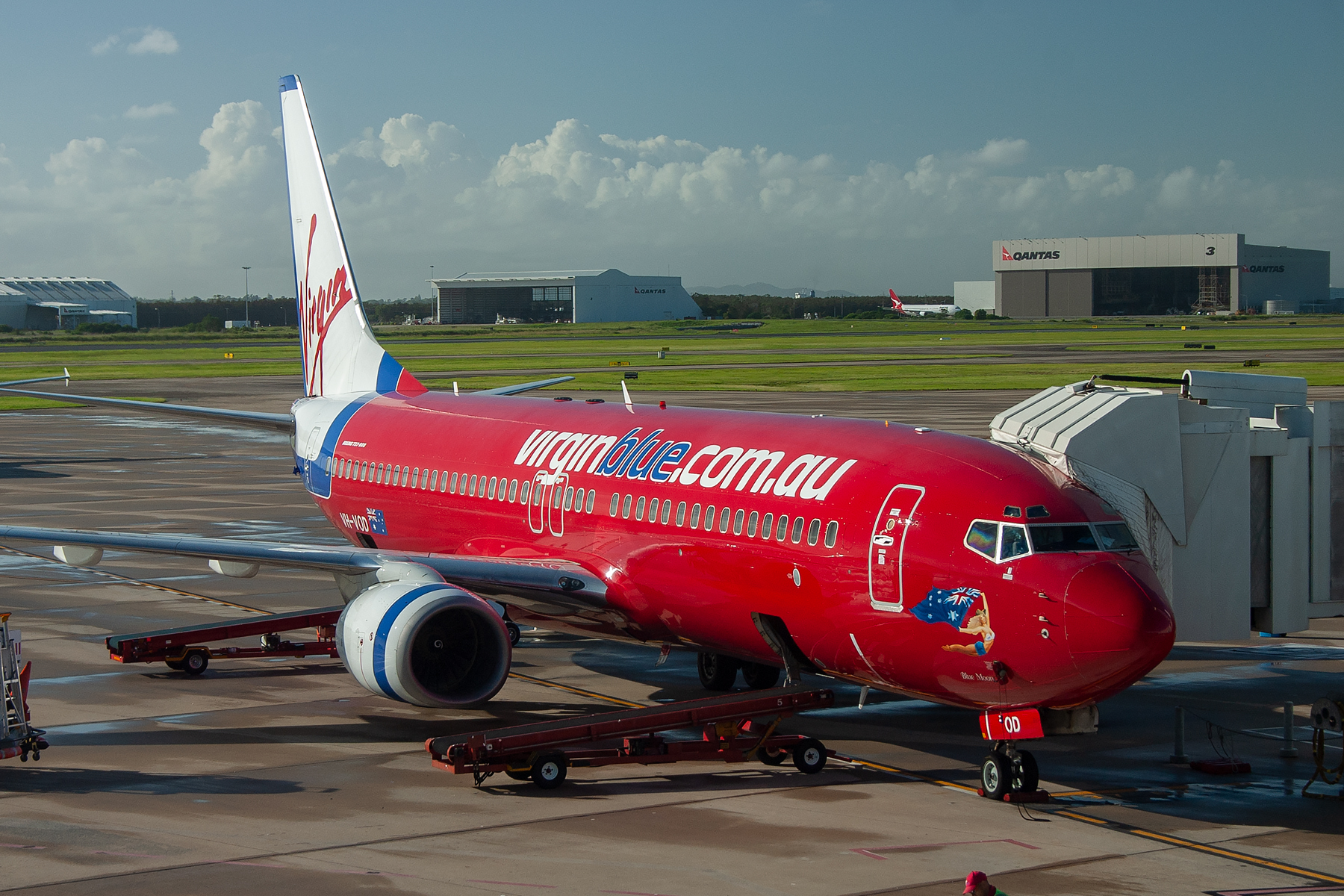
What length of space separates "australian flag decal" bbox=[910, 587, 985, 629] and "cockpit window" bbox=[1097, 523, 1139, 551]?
1.38m

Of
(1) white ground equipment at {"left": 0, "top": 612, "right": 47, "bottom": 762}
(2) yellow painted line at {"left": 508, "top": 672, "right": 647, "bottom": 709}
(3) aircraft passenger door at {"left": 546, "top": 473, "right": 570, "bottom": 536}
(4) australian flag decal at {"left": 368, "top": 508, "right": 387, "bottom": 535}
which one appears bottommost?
(2) yellow painted line at {"left": 508, "top": 672, "right": 647, "bottom": 709}

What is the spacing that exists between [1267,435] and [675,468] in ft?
24.4

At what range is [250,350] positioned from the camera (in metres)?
148

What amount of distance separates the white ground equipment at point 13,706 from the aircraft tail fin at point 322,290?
1330 centimetres

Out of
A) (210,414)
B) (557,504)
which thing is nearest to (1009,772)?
(557,504)

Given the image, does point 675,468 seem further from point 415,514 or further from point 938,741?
point 415,514

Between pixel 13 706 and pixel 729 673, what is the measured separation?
958 cm

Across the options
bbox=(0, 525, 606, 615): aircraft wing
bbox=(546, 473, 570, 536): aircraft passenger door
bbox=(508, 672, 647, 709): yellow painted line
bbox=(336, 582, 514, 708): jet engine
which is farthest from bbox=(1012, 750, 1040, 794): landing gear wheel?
bbox=(546, 473, 570, 536): aircraft passenger door

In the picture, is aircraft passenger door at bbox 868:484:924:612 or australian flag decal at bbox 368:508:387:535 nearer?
aircraft passenger door at bbox 868:484:924:612

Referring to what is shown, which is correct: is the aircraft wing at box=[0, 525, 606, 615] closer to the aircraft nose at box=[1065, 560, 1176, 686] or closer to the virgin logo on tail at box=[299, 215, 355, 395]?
the aircraft nose at box=[1065, 560, 1176, 686]

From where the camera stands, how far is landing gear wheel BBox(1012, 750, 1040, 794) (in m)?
15.3

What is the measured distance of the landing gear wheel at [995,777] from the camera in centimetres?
1540

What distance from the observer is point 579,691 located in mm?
21078

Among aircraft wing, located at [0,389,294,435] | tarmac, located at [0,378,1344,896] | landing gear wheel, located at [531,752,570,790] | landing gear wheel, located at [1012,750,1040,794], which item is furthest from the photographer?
aircraft wing, located at [0,389,294,435]
